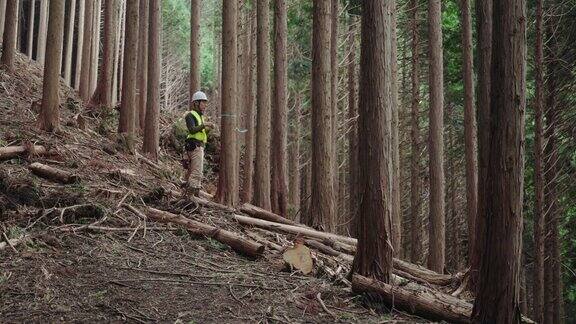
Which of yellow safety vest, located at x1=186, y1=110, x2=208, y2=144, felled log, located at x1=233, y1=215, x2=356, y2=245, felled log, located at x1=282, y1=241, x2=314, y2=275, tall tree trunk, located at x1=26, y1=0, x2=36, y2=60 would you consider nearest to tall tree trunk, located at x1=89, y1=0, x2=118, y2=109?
yellow safety vest, located at x1=186, y1=110, x2=208, y2=144

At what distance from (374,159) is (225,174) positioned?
545 centimetres

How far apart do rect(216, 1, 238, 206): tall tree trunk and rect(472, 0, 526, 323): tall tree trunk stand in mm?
6723

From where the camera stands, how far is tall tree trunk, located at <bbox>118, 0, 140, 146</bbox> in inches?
496

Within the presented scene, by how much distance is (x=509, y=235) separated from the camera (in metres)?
5.08

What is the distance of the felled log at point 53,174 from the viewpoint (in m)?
8.67

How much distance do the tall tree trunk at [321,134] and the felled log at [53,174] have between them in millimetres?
4346

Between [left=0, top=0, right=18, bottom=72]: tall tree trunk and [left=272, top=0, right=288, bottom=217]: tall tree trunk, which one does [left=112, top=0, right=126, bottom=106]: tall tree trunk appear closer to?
[left=0, top=0, right=18, bottom=72]: tall tree trunk

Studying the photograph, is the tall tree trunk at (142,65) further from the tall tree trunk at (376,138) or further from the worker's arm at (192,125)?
the tall tree trunk at (376,138)

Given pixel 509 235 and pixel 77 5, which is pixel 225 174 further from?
pixel 77 5

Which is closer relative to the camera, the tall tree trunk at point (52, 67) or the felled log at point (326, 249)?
the felled log at point (326, 249)

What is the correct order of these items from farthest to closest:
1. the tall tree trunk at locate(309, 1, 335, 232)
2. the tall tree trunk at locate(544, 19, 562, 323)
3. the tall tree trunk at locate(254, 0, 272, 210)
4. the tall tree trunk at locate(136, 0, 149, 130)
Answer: the tall tree trunk at locate(136, 0, 149, 130)
the tall tree trunk at locate(544, 19, 562, 323)
the tall tree trunk at locate(254, 0, 272, 210)
the tall tree trunk at locate(309, 1, 335, 232)

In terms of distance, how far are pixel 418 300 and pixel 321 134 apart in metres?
4.94

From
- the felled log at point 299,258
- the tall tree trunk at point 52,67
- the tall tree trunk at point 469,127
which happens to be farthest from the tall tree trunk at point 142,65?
the felled log at point 299,258

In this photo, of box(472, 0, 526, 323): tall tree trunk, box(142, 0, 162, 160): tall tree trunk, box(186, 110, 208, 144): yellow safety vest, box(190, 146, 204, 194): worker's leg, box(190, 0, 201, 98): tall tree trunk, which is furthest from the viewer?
box(190, 0, 201, 98): tall tree trunk
